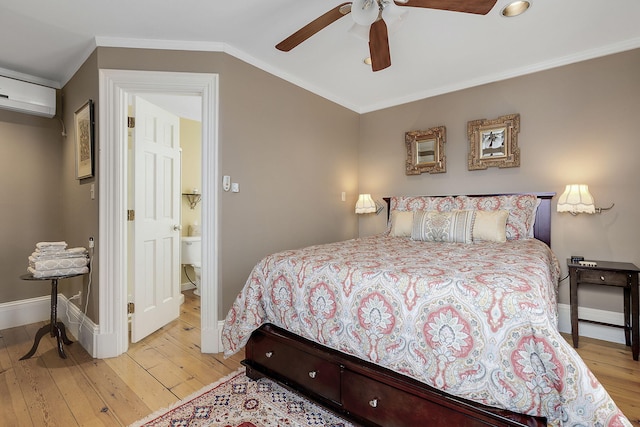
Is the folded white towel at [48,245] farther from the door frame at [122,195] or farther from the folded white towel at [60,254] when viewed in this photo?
the door frame at [122,195]

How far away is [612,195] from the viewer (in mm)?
2629

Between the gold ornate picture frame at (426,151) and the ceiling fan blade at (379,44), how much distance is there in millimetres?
1723

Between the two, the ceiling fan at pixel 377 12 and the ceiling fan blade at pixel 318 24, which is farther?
the ceiling fan blade at pixel 318 24

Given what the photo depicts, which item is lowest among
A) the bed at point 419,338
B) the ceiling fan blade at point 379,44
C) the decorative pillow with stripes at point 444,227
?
the bed at point 419,338

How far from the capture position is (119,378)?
2029 millimetres

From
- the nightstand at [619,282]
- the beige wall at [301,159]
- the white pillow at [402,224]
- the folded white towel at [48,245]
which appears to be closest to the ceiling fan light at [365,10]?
the beige wall at [301,159]

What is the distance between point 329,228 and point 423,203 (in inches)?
44.9

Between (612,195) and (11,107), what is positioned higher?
(11,107)

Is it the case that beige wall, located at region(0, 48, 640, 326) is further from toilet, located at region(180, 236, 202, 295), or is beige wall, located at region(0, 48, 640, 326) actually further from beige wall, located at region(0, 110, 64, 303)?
toilet, located at region(180, 236, 202, 295)

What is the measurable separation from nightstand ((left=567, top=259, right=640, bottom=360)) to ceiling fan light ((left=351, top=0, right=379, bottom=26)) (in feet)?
8.26

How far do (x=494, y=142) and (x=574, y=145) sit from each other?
0.66 meters

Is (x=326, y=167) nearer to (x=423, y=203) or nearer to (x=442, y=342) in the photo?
(x=423, y=203)

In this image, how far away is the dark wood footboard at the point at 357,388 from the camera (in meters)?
1.15

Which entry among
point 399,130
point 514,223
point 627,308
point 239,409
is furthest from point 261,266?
point 627,308
